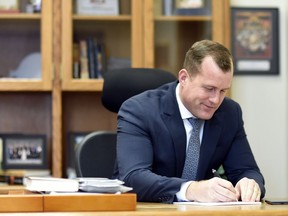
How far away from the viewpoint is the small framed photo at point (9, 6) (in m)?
3.82

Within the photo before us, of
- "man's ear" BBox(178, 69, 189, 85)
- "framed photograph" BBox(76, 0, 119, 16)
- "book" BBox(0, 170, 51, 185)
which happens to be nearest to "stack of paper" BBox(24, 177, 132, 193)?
"man's ear" BBox(178, 69, 189, 85)

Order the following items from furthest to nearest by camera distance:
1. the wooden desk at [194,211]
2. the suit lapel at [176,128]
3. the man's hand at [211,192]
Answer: the suit lapel at [176,128] < the man's hand at [211,192] < the wooden desk at [194,211]

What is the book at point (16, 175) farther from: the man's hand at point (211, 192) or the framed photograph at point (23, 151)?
the man's hand at point (211, 192)

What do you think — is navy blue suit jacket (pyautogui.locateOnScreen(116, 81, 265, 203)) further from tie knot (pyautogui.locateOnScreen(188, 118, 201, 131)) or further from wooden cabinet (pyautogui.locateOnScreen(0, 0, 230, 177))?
wooden cabinet (pyautogui.locateOnScreen(0, 0, 230, 177))

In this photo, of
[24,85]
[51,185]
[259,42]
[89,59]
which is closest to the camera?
[51,185]

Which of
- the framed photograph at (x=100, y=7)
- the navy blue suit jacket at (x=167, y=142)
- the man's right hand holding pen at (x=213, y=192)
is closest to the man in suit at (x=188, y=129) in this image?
the navy blue suit jacket at (x=167, y=142)

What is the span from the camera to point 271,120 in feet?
13.4

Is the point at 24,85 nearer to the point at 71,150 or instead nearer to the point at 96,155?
the point at 71,150

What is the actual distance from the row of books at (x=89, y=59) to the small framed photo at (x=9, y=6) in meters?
0.39

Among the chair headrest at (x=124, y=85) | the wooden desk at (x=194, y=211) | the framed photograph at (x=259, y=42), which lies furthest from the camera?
the framed photograph at (x=259, y=42)

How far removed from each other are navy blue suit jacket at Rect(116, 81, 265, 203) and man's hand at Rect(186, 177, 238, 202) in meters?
0.20

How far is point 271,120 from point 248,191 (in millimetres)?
1885

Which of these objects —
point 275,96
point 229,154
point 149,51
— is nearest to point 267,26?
point 275,96

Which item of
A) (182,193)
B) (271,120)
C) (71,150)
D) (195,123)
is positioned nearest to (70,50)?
(71,150)
